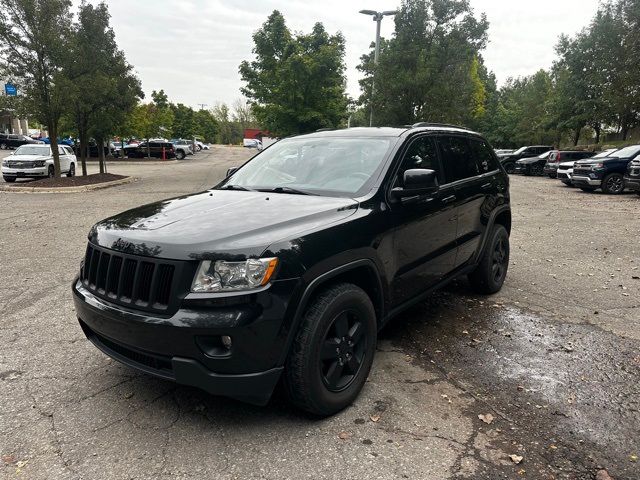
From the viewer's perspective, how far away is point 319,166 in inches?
154

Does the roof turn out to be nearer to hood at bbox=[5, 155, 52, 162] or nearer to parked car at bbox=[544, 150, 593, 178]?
hood at bbox=[5, 155, 52, 162]

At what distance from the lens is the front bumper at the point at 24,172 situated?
19156 mm

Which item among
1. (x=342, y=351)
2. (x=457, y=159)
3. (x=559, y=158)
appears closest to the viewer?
(x=342, y=351)

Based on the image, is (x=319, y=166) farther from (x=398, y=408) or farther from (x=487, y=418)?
(x=487, y=418)

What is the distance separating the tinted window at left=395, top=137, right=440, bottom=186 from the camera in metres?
3.73

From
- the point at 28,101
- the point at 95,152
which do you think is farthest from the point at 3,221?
the point at 95,152

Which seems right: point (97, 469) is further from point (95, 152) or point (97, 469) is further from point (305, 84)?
point (95, 152)

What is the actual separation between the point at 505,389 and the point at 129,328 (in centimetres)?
251

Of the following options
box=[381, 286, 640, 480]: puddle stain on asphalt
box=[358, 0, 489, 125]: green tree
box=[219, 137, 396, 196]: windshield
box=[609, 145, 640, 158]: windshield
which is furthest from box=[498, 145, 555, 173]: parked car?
box=[219, 137, 396, 196]: windshield

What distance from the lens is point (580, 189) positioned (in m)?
18.9

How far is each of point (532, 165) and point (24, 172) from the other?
24.8m

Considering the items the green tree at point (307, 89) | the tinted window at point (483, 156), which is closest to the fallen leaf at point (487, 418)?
the tinted window at point (483, 156)

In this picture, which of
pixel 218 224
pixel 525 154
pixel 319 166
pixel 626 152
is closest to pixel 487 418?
pixel 218 224

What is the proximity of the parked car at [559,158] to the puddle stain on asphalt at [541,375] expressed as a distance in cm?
2112
